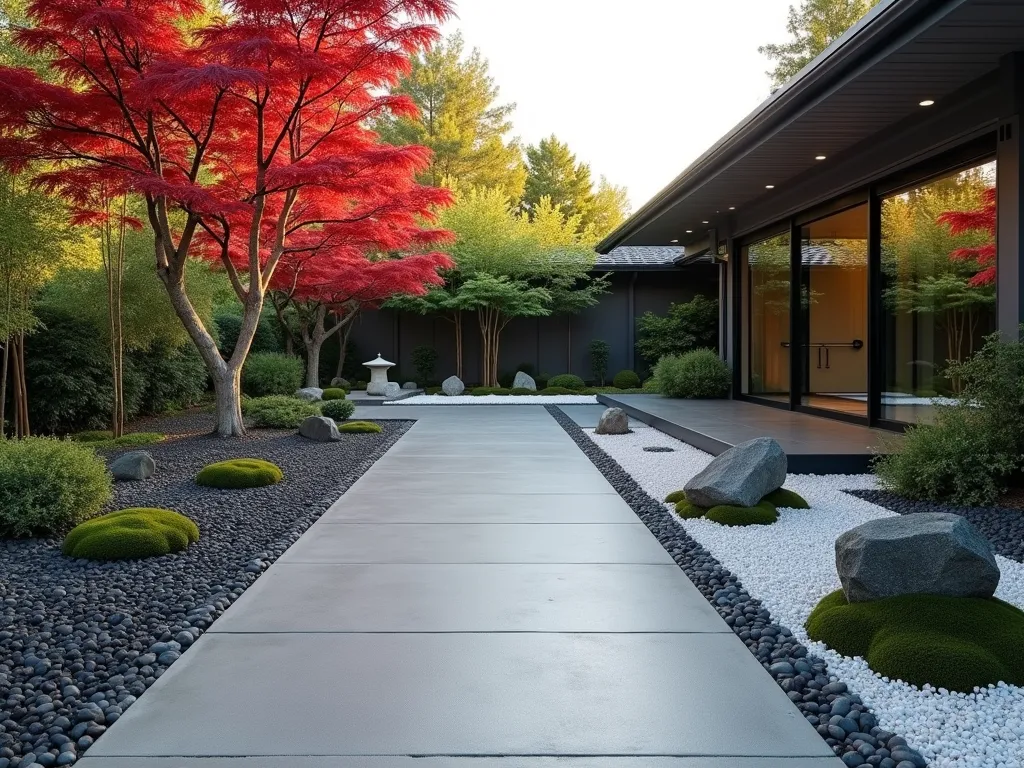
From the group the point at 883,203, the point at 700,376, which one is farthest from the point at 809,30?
the point at 883,203

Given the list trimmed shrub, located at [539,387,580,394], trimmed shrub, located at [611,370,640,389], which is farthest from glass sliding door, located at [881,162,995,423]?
trimmed shrub, located at [611,370,640,389]

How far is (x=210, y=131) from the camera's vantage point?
9.00 m

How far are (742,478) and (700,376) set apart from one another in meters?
8.54

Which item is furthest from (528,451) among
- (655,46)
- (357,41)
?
(655,46)

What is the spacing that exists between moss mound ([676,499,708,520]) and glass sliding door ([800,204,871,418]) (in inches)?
171

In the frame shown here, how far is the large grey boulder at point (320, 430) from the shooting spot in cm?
986

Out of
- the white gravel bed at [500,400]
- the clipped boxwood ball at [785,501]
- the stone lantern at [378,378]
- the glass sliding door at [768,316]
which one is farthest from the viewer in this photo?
the stone lantern at [378,378]

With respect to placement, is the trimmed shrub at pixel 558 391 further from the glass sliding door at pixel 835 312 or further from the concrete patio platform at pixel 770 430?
the glass sliding door at pixel 835 312

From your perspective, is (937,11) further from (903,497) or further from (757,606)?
(757,606)

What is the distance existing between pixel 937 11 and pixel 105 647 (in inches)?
220

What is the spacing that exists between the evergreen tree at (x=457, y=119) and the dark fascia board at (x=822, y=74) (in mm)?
20143

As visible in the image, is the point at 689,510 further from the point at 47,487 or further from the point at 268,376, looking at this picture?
the point at 268,376

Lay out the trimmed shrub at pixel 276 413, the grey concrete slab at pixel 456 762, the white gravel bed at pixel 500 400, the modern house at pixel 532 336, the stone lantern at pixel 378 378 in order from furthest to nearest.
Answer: the modern house at pixel 532 336, the stone lantern at pixel 378 378, the white gravel bed at pixel 500 400, the trimmed shrub at pixel 276 413, the grey concrete slab at pixel 456 762

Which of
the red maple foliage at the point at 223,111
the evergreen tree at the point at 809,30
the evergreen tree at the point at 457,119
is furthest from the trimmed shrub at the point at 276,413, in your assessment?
the evergreen tree at the point at 809,30
